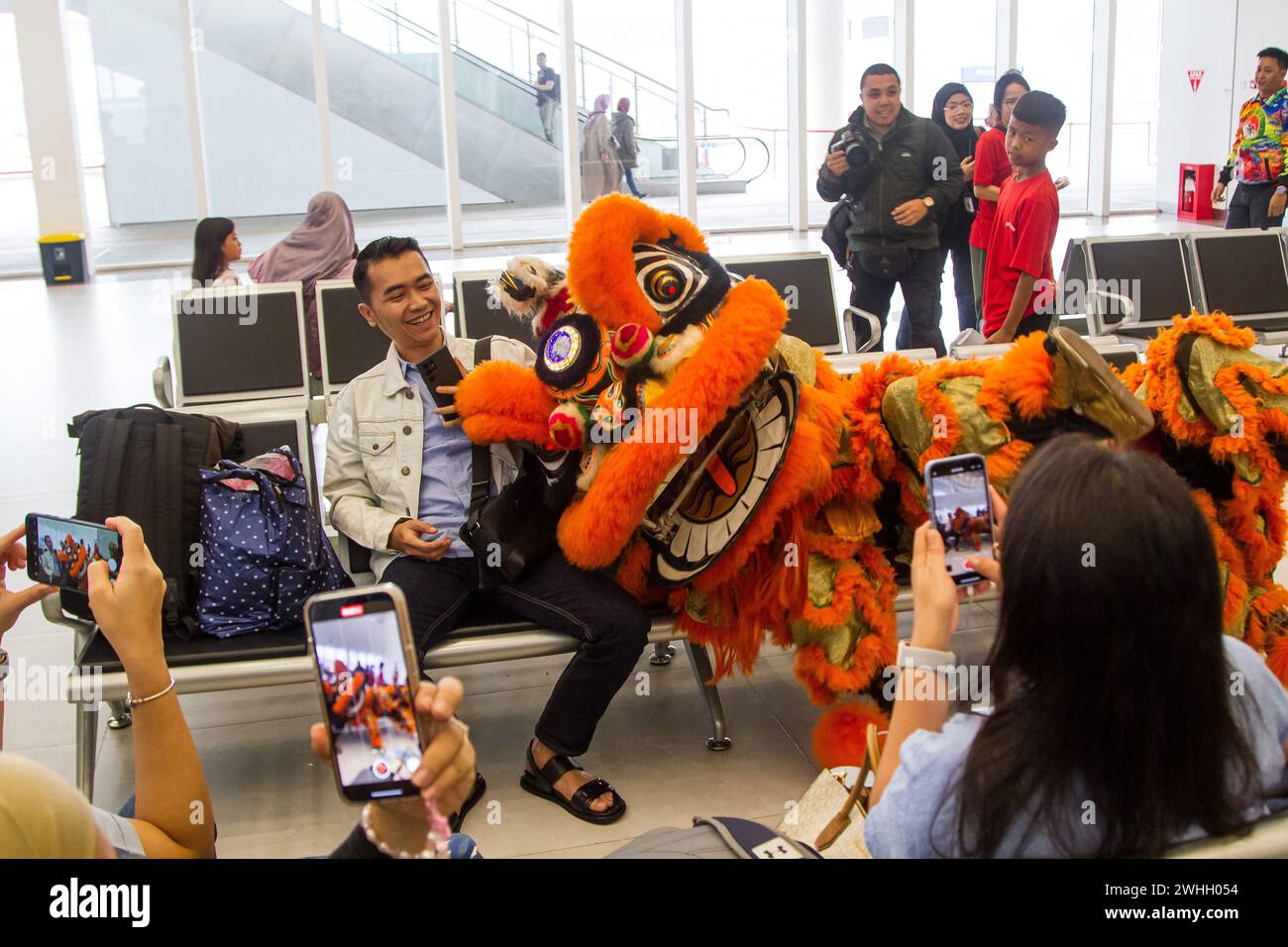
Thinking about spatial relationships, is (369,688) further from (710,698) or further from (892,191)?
(892,191)

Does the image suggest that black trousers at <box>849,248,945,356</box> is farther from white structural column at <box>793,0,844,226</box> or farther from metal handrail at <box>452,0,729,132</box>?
white structural column at <box>793,0,844,226</box>

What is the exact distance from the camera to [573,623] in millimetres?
3033

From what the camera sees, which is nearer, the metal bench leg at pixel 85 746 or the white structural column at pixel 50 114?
the metal bench leg at pixel 85 746

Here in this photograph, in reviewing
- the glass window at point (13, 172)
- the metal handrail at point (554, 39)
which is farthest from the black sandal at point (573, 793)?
the metal handrail at point (554, 39)

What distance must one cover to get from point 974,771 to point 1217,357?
1943mm

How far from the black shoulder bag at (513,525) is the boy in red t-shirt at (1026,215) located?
218cm

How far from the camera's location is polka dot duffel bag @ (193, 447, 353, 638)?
9.98 feet

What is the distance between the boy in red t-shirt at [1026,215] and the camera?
14.0 feet

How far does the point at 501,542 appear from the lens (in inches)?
122

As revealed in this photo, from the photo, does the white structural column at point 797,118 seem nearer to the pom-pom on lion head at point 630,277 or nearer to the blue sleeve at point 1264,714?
the pom-pom on lion head at point 630,277

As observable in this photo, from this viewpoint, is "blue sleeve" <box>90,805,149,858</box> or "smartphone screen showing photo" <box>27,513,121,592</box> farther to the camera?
"smartphone screen showing photo" <box>27,513,121,592</box>

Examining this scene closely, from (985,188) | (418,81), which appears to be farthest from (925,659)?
(418,81)

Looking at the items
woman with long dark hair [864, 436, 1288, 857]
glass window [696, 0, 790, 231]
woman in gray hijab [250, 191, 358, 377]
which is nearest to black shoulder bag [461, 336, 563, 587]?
woman with long dark hair [864, 436, 1288, 857]

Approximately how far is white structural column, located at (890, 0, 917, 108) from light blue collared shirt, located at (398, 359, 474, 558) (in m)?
12.2
